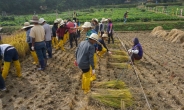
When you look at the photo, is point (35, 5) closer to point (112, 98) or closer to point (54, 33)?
point (54, 33)

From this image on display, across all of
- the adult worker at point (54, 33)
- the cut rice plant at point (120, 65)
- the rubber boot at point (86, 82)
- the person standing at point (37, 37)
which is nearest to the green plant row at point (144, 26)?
the adult worker at point (54, 33)

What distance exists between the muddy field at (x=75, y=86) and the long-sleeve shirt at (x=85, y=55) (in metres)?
0.70

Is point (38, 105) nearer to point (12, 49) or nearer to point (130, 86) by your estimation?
point (12, 49)

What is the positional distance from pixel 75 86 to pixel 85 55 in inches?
44.3

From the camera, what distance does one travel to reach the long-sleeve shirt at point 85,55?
4.67 meters

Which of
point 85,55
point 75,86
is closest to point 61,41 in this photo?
point 75,86

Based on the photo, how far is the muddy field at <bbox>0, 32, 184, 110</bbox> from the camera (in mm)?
4555

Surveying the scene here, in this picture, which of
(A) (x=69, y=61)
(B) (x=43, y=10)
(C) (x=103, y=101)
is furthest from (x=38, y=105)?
(B) (x=43, y=10)

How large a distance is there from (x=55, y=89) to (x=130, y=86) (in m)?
1.95

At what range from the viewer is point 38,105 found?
446cm

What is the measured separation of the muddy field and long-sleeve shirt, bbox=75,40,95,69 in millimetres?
700

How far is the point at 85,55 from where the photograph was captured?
15.6 feet

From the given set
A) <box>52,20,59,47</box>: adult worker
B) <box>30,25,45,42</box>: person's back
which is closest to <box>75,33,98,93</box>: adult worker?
<box>30,25,45,42</box>: person's back

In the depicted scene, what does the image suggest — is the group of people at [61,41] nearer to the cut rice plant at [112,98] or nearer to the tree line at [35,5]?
the cut rice plant at [112,98]
